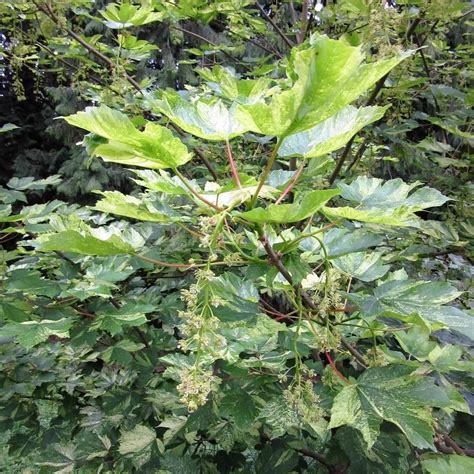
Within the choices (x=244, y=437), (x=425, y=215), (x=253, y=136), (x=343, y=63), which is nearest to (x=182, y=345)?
(x=343, y=63)

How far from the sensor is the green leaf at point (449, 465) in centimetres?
81

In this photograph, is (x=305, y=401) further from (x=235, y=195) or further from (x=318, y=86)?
(x=318, y=86)

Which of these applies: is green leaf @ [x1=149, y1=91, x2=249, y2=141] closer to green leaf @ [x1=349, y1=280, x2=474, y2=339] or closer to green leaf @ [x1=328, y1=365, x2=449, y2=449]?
green leaf @ [x1=349, y1=280, x2=474, y2=339]

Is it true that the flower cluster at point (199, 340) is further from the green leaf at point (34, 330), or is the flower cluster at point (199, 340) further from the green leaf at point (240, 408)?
the green leaf at point (34, 330)

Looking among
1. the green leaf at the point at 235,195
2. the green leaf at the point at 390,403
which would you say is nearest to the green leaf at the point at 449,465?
the green leaf at the point at 390,403

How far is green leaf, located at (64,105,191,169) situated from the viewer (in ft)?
1.92

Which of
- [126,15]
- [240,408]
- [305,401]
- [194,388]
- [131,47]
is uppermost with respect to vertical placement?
[126,15]

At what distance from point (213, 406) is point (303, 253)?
404 mm

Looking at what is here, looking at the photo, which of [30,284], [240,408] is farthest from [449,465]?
[30,284]

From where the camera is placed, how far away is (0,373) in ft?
6.06

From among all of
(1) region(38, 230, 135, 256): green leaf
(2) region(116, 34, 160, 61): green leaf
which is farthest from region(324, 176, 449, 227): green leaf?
(2) region(116, 34, 160, 61): green leaf

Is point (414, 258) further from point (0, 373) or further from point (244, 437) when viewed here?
point (0, 373)

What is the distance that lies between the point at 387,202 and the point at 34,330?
2.66 ft

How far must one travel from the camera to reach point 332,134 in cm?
75
